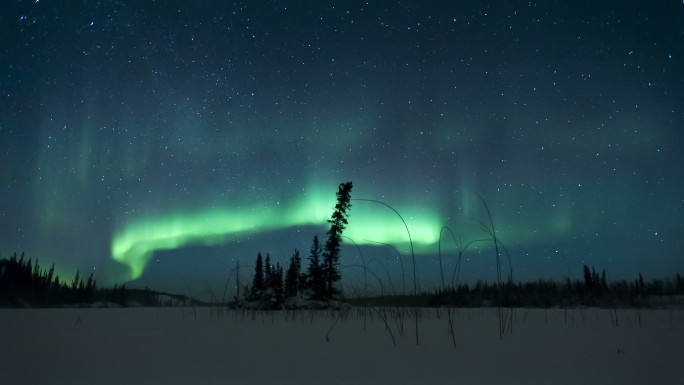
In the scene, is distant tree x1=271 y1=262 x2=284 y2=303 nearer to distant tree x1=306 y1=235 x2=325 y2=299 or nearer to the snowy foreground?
distant tree x1=306 y1=235 x2=325 y2=299

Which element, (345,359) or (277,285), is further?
(277,285)

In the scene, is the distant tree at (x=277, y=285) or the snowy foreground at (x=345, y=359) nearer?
the snowy foreground at (x=345, y=359)

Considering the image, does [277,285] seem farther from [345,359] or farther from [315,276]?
[345,359]

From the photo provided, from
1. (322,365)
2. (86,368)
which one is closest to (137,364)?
(86,368)

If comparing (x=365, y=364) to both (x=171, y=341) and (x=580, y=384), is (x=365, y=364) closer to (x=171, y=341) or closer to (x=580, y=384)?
(x=580, y=384)

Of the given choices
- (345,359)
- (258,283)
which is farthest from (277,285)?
(345,359)

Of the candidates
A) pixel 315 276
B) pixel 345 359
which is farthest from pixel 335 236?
pixel 345 359

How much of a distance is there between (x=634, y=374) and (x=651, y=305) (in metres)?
8.25

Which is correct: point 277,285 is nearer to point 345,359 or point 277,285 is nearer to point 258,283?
point 258,283

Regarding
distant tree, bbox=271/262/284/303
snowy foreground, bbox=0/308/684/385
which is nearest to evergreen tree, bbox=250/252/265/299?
distant tree, bbox=271/262/284/303

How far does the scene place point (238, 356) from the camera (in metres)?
2.70

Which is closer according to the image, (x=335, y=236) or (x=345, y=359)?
(x=345, y=359)

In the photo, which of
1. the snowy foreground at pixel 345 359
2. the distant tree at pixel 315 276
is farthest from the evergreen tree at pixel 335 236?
the snowy foreground at pixel 345 359

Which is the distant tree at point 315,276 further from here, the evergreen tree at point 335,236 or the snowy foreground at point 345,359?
the snowy foreground at point 345,359
